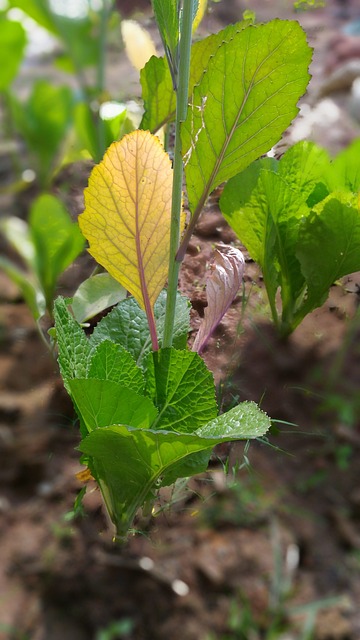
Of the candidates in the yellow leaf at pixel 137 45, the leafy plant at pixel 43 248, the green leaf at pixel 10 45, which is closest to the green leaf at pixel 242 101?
the leafy plant at pixel 43 248

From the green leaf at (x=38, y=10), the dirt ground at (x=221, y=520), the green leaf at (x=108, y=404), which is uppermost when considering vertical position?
the green leaf at (x=38, y=10)

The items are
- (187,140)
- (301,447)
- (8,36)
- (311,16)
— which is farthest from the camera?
(311,16)

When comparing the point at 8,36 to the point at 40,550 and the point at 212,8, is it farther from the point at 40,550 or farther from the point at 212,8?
the point at 40,550

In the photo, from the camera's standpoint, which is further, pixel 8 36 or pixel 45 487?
pixel 8 36

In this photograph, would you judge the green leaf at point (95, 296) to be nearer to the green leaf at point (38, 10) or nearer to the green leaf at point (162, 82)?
the green leaf at point (162, 82)

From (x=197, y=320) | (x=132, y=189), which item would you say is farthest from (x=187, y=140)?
(x=197, y=320)

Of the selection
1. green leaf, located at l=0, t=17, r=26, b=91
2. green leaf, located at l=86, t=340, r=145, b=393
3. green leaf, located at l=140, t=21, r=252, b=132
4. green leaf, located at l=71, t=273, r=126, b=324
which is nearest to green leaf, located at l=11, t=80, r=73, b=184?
green leaf, located at l=0, t=17, r=26, b=91

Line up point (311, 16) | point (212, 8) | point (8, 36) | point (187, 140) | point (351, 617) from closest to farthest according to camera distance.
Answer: point (187, 140) → point (351, 617) → point (8, 36) → point (212, 8) → point (311, 16)
